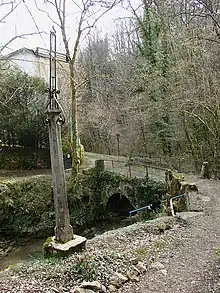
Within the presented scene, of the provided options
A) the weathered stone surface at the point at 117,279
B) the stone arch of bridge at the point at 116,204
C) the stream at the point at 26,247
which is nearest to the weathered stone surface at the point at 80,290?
the weathered stone surface at the point at 117,279

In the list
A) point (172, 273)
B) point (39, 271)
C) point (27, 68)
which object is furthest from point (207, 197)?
point (27, 68)

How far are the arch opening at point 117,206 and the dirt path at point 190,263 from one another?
822 centimetres

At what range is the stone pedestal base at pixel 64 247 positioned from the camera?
533 centimetres

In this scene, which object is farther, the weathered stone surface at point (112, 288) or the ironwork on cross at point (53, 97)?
Answer: the ironwork on cross at point (53, 97)


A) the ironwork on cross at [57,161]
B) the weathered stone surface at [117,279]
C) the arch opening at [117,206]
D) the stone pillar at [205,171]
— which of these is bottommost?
the arch opening at [117,206]

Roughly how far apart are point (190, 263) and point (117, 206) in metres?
11.2

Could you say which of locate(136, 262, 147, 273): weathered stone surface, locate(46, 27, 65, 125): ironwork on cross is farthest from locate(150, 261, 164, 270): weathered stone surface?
locate(46, 27, 65, 125): ironwork on cross

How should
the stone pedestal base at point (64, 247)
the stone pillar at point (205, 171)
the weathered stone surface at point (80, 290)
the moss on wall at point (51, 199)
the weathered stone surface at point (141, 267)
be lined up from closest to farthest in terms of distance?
the weathered stone surface at point (80, 290) → the weathered stone surface at point (141, 267) → the stone pedestal base at point (64, 247) → the stone pillar at point (205, 171) → the moss on wall at point (51, 199)

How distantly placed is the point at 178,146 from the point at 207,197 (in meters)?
7.10

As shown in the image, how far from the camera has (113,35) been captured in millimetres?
27062

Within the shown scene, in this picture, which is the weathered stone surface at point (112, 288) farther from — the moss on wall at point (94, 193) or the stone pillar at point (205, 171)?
the stone pillar at point (205, 171)

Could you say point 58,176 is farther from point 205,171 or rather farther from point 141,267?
point 205,171

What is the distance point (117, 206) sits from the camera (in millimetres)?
16266

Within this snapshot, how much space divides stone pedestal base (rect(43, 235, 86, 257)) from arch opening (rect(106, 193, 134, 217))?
10.1 m
